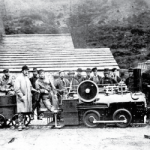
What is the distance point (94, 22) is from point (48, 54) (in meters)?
2.99

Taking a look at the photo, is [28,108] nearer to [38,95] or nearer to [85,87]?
[38,95]

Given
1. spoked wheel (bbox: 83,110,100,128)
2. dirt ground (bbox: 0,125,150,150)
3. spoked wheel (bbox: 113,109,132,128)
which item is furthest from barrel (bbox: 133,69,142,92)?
spoked wheel (bbox: 83,110,100,128)

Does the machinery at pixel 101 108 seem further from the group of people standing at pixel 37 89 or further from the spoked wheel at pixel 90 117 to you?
the group of people standing at pixel 37 89

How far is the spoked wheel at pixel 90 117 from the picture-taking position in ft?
23.9

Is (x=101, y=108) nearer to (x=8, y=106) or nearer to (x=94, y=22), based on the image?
(x=8, y=106)

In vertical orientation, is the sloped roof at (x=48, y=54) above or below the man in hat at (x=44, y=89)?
above

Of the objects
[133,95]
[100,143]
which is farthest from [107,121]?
[100,143]

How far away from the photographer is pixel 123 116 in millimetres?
7246

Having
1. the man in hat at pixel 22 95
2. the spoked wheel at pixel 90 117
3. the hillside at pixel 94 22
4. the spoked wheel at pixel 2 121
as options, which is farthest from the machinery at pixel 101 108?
the hillside at pixel 94 22

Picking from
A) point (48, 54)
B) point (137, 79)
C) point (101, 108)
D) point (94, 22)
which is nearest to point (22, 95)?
point (101, 108)

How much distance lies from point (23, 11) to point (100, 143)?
8246 millimetres

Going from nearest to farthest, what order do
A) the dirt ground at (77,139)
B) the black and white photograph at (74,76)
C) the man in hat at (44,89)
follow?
the dirt ground at (77,139)
the black and white photograph at (74,76)
the man in hat at (44,89)

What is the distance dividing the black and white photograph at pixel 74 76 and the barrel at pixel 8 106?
0.03m

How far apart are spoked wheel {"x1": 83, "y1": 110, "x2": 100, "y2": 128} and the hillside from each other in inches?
198
